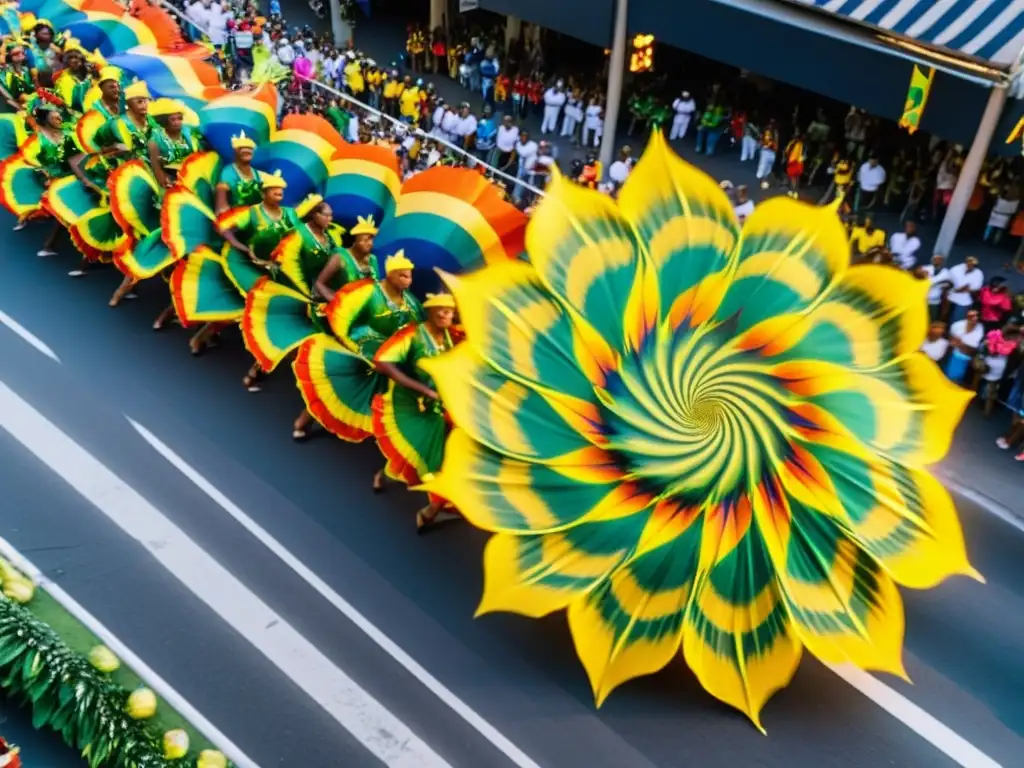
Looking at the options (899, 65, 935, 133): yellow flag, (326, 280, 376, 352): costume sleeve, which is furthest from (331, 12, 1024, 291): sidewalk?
(326, 280, 376, 352): costume sleeve

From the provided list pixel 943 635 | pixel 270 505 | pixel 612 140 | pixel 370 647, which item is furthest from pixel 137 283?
pixel 943 635

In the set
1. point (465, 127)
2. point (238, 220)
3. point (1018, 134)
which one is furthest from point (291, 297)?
point (1018, 134)

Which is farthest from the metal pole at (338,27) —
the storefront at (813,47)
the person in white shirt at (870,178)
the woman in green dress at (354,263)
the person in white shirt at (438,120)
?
the woman in green dress at (354,263)

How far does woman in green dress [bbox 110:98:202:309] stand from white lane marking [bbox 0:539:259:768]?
11.9 feet

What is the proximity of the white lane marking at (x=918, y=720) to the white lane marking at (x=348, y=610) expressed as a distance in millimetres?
2635

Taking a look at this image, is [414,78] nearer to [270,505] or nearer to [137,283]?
[137,283]

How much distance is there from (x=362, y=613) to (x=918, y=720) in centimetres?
432

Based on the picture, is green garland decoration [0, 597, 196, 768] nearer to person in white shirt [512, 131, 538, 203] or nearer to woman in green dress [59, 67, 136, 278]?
woman in green dress [59, 67, 136, 278]

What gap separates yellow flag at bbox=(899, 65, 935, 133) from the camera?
1271 centimetres

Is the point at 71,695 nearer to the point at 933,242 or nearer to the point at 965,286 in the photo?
the point at 965,286

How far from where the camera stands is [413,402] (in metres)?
8.00

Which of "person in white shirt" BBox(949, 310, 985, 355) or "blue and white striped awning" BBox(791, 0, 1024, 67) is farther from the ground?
"blue and white striped awning" BBox(791, 0, 1024, 67)

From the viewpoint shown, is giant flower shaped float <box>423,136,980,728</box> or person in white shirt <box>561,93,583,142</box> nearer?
giant flower shaped float <box>423,136,980,728</box>

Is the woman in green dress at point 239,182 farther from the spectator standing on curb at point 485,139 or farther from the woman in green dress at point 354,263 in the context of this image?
the spectator standing on curb at point 485,139
